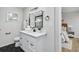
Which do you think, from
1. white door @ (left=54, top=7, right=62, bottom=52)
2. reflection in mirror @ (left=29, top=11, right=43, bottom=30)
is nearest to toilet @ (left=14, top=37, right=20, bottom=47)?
reflection in mirror @ (left=29, top=11, right=43, bottom=30)

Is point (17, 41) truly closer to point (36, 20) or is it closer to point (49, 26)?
point (36, 20)

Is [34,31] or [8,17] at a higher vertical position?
[8,17]

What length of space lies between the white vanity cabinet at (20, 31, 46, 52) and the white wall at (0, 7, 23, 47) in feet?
0.51

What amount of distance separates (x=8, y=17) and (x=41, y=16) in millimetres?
665

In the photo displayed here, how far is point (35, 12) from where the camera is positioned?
1.46 m

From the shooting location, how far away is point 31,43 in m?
1.33

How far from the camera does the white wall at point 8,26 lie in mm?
1232

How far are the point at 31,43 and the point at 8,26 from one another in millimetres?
539

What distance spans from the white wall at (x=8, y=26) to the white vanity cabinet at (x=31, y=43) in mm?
156

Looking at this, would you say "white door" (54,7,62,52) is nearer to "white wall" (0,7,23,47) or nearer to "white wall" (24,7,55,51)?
"white wall" (24,7,55,51)

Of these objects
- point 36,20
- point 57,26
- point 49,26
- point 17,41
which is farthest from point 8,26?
point 57,26
